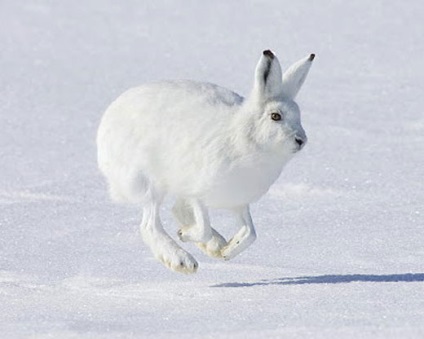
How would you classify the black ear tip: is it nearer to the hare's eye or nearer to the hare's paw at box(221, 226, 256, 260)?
the hare's eye

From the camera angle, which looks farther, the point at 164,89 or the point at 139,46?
the point at 139,46

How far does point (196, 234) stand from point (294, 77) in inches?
32.9

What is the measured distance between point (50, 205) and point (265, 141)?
9.16 feet

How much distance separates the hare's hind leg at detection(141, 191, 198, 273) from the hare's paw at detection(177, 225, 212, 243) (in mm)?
60

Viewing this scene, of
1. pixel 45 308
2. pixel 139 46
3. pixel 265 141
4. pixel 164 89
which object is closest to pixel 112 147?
pixel 164 89

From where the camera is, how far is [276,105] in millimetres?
6148

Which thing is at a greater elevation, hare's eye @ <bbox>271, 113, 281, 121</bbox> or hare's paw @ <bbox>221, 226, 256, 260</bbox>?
hare's eye @ <bbox>271, 113, 281, 121</bbox>

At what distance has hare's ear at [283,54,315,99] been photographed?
20.5ft

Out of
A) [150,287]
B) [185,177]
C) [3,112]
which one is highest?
[185,177]

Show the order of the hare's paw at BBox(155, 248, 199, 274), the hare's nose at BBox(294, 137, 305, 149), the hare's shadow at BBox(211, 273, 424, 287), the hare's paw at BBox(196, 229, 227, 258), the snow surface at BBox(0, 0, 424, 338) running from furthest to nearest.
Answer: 1. the hare's paw at BBox(196, 229, 227, 258)
2. the hare's paw at BBox(155, 248, 199, 274)
3. the hare's shadow at BBox(211, 273, 424, 287)
4. the hare's nose at BBox(294, 137, 305, 149)
5. the snow surface at BBox(0, 0, 424, 338)

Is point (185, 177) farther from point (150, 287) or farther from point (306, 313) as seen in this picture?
point (306, 313)

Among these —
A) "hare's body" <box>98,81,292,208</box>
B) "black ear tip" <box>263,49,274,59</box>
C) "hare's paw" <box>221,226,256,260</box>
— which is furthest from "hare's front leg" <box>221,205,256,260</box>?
"black ear tip" <box>263,49,274,59</box>

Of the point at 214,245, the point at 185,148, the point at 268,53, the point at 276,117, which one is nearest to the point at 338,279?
the point at 214,245

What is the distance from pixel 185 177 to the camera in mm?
6246
